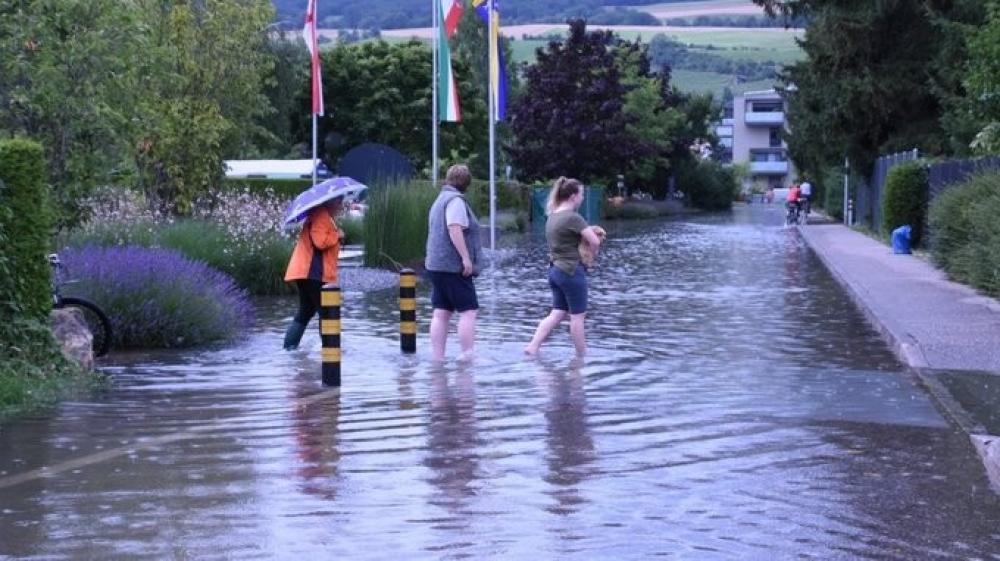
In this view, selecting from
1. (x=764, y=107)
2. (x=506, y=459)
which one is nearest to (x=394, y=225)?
(x=506, y=459)

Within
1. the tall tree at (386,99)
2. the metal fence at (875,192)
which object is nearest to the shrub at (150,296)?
the metal fence at (875,192)

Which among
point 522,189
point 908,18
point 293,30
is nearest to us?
point 908,18

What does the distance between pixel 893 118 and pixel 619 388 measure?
36640 mm

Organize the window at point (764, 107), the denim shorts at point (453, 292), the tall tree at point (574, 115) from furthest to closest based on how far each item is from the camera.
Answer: the window at point (764, 107), the tall tree at point (574, 115), the denim shorts at point (453, 292)

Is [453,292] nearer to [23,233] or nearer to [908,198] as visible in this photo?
[23,233]

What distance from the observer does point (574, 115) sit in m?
67.4

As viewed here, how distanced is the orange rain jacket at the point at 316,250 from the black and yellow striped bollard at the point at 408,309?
64cm

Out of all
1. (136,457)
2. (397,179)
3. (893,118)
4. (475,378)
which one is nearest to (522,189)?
(893,118)

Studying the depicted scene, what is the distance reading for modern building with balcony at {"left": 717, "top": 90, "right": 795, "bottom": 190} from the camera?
172 m

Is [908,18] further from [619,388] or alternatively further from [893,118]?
[619,388]

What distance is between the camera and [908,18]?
151 ft

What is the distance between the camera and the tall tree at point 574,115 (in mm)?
67688

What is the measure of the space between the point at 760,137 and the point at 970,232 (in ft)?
512

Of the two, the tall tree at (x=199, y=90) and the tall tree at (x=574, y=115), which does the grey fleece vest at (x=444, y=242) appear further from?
the tall tree at (x=574, y=115)
